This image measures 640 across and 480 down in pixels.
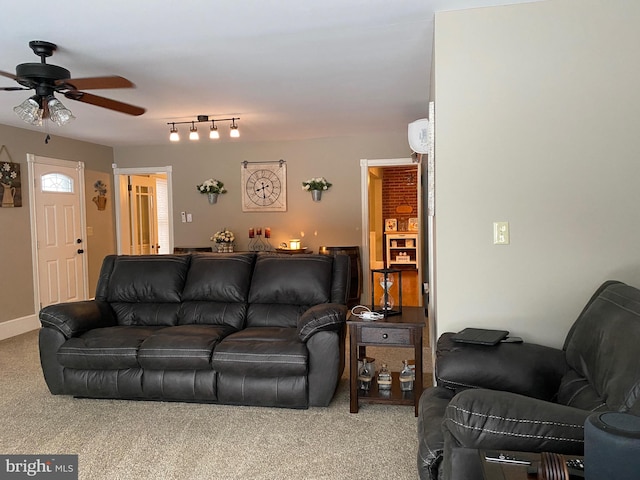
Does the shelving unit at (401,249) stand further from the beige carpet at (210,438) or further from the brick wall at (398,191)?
the beige carpet at (210,438)

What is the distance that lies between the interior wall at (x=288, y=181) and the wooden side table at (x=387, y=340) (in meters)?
3.74

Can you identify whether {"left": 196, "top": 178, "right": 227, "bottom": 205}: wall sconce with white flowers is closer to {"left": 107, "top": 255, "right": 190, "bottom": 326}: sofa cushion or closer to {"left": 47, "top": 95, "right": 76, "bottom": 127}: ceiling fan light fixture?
{"left": 107, "top": 255, "right": 190, "bottom": 326}: sofa cushion

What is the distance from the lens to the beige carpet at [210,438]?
2.48m

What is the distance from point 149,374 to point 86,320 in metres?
0.73

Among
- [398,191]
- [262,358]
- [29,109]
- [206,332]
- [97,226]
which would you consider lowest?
[262,358]

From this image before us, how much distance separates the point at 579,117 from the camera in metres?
2.53

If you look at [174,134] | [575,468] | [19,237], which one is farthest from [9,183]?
[575,468]

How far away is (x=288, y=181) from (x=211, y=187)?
1.15 metres

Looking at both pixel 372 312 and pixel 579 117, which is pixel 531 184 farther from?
pixel 372 312

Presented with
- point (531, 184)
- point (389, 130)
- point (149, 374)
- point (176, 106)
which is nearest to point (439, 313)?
point (531, 184)

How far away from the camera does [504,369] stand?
2133 millimetres

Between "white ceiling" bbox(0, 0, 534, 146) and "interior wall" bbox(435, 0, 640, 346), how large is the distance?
34 centimetres

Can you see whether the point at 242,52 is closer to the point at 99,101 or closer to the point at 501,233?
the point at 99,101

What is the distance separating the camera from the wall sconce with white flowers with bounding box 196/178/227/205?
23.4 ft
